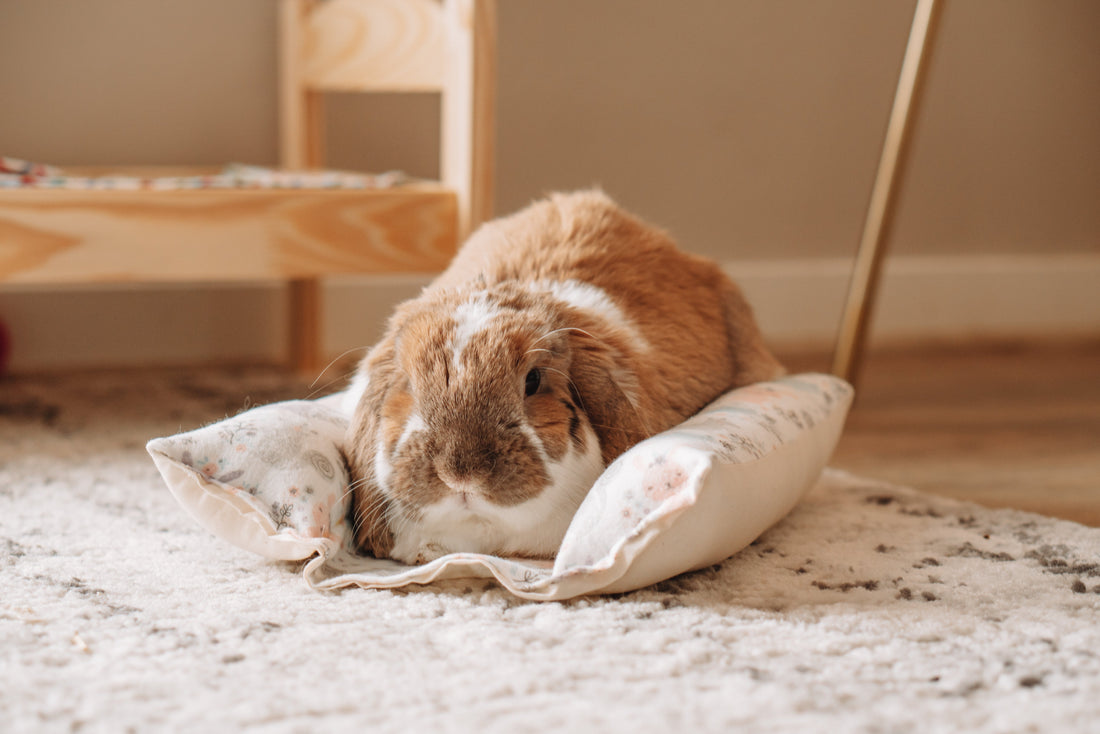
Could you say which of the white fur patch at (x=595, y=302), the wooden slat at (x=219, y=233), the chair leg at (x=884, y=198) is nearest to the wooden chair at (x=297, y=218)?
the wooden slat at (x=219, y=233)

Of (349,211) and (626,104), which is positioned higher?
(626,104)

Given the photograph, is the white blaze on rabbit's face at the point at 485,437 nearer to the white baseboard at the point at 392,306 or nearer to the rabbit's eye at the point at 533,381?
the rabbit's eye at the point at 533,381

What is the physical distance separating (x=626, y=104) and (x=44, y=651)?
1.97 metres

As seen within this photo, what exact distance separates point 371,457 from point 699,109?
1.75 metres

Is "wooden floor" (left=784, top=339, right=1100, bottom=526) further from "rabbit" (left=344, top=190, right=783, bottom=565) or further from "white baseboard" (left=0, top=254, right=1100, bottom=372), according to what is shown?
"rabbit" (left=344, top=190, right=783, bottom=565)

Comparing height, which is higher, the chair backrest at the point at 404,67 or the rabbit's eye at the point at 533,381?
the chair backrest at the point at 404,67

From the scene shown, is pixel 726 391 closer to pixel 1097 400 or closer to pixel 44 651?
pixel 44 651

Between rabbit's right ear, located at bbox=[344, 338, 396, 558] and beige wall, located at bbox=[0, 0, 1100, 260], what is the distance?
4.52 ft

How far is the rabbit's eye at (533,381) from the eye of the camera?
1.05 metres

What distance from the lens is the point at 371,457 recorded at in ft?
3.61

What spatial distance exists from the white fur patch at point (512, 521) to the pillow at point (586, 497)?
0.03 meters

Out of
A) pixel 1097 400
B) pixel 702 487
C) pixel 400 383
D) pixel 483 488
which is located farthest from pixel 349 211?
pixel 1097 400

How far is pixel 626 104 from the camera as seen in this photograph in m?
2.51

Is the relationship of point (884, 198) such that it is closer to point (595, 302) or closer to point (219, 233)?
point (595, 302)
